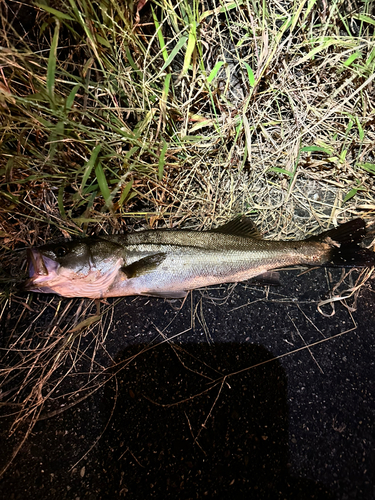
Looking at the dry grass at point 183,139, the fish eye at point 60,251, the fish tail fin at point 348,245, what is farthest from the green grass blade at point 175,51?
the fish tail fin at point 348,245

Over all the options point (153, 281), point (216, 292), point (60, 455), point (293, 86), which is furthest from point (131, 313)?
point (293, 86)

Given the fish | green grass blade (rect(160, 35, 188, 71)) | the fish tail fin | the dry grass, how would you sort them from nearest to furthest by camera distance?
green grass blade (rect(160, 35, 188, 71)), the dry grass, the fish, the fish tail fin

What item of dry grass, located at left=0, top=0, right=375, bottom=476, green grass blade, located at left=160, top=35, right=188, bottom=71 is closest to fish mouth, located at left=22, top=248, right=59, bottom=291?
dry grass, located at left=0, top=0, right=375, bottom=476

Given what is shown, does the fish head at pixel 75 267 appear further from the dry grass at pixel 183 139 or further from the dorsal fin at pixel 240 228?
the dorsal fin at pixel 240 228

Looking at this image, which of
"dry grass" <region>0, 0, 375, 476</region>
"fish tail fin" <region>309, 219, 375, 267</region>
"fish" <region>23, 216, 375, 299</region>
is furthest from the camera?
"fish tail fin" <region>309, 219, 375, 267</region>

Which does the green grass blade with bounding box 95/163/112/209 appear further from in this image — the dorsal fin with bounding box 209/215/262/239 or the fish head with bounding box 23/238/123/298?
the dorsal fin with bounding box 209/215/262/239

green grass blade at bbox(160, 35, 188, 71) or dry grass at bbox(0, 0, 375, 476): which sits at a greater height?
green grass blade at bbox(160, 35, 188, 71)
